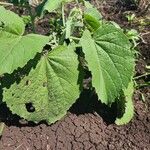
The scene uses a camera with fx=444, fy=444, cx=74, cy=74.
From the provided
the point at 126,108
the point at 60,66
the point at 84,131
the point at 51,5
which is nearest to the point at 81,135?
the point at 84,131

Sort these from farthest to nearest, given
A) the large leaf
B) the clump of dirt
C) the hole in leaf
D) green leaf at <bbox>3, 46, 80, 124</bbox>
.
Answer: the hole in leaf, the clump of dirt, green leaf at <bbox>3, 46, 80, 124</bbox>, the large leaf

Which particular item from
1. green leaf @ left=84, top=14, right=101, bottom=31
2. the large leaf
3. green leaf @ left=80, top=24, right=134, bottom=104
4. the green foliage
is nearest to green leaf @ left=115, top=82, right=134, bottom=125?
the green foliage

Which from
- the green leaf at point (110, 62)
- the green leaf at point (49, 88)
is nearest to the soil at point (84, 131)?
the green leaf at point (49, 88)

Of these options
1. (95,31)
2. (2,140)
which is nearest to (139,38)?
(95,31)

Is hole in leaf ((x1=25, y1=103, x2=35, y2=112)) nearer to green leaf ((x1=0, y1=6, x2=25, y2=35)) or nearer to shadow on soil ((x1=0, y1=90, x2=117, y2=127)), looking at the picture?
shadow on soil ((x1=0, y1=90, x2=117, y2=127))

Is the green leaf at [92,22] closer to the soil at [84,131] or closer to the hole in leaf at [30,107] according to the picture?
the soil at [84,131]

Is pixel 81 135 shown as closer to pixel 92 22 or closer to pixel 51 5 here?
pixel 92 22

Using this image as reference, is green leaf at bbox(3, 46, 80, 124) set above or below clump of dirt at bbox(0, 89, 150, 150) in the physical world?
above
